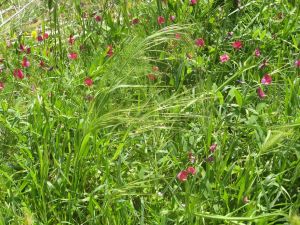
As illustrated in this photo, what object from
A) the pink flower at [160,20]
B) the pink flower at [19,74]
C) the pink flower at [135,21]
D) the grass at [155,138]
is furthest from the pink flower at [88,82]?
the pink flower at [135,21]

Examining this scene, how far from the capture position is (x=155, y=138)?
204cm

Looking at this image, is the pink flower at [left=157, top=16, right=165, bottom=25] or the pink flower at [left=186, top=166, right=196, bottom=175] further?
the pink flower at [left=157, top=16, right=165, bottom=25]

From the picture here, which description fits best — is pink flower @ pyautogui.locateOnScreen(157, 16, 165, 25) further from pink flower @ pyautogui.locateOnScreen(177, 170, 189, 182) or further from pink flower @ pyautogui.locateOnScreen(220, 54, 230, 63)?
pink flower @ pyautogui.locateOnScreen(177, 170, 189, 182)

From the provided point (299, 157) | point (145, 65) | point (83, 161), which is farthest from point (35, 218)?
point (299, 157)

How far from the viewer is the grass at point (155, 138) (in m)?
1.81

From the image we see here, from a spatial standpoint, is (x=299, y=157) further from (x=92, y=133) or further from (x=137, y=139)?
(x=92, y=133)

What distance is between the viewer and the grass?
181 cm

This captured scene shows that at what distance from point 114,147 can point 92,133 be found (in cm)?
20

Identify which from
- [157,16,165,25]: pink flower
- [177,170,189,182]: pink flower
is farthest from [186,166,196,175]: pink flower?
[157,16,165,25]: pink flower

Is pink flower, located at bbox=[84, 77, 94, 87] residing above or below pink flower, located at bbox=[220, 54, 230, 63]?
above

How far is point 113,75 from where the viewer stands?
6.66 ft

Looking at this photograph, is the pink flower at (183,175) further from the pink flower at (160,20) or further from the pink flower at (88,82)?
the pink flower at (160,20)

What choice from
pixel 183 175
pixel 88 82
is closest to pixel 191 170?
pixel 183 175

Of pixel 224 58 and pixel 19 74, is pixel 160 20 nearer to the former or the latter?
pixel 224 58
